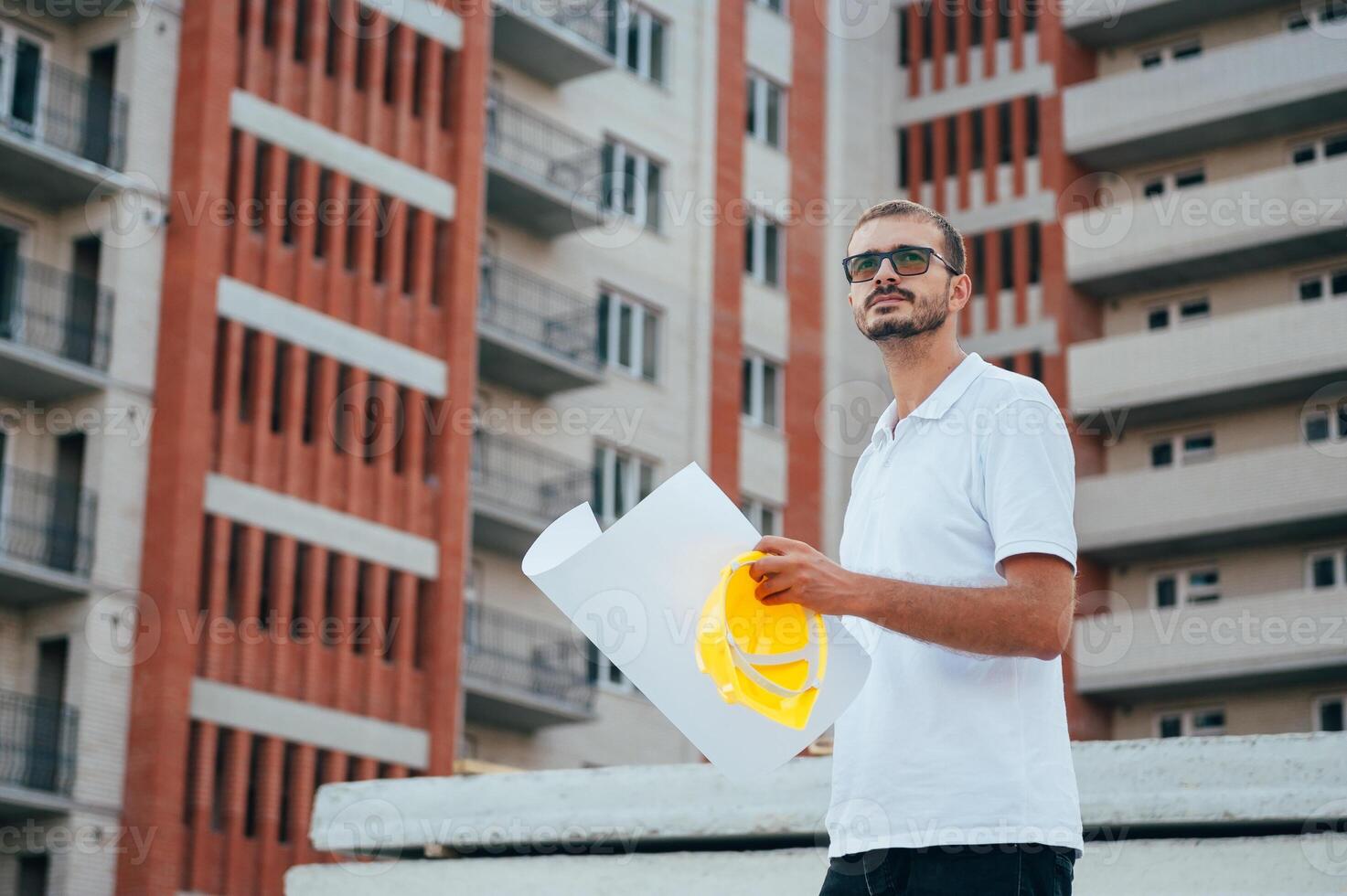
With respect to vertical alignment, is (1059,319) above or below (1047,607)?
above

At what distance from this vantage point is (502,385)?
149 ft

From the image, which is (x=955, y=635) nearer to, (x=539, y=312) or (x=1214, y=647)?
(x=539, y=312)

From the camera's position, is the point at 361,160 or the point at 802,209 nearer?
the point at 361,160

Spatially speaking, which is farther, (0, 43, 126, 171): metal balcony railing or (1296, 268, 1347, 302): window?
(1296, 268, 1347, 302): window

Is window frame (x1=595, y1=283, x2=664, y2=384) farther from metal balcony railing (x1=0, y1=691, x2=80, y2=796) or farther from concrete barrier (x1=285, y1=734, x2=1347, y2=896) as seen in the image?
concrete barrier (x1=285, y1=734, x2=1347, y2=896)

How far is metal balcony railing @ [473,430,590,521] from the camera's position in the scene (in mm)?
43969

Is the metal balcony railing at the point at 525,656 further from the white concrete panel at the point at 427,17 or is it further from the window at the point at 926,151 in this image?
the window at the point at 926,151

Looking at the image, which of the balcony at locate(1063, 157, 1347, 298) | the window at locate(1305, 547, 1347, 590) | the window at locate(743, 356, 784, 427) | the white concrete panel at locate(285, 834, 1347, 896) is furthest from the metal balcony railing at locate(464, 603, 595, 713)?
the white concrete panel at locate(285, 834, 1347, 896)

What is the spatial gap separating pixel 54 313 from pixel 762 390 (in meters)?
19.6

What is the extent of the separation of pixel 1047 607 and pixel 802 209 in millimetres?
49260

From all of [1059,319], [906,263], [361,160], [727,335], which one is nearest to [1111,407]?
[1059,319]

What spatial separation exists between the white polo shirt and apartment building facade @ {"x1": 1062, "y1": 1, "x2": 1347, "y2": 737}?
42155 millimetres

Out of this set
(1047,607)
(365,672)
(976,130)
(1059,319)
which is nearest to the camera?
(1047,607)

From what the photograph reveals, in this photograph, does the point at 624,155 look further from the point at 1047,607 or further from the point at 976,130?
the point at 1047,607
